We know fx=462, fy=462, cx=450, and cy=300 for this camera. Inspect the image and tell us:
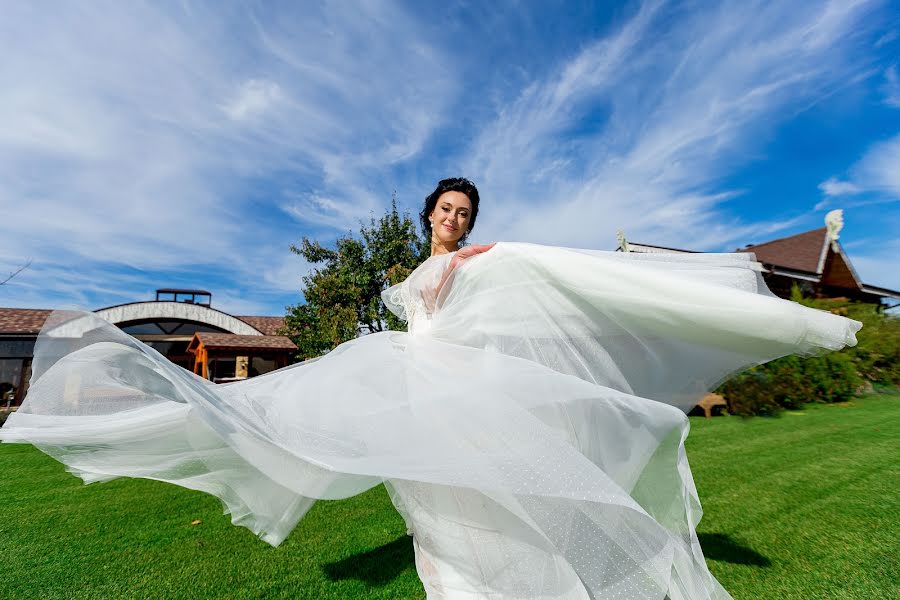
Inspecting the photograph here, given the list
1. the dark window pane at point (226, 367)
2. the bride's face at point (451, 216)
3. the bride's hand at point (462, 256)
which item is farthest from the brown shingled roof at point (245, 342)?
the bride's hand at point (462, 256)

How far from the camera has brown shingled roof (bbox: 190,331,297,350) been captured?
19.5 m

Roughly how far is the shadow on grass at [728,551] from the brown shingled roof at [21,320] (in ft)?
64.3

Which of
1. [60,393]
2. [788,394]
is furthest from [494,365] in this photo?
[788,394]

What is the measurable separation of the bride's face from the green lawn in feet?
7.47

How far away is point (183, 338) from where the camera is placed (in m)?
23.3

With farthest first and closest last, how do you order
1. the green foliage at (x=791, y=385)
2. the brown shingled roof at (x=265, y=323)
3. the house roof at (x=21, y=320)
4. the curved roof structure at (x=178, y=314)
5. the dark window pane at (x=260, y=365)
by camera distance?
the brown shingled roof at (x=265, y=323) < the dark window pane at (x=260, y=365) < the curved roof structure at (x=178, y=314) < the house roof at (x=21, y=320) < the green foliage at (x=791, y=385)

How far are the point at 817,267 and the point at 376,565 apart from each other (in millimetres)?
19175

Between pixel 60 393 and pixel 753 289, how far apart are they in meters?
3.08

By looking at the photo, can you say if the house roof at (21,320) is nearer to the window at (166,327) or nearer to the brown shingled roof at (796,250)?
the window at (166,327)

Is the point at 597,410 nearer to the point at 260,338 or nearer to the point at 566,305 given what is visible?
the point at 566,305

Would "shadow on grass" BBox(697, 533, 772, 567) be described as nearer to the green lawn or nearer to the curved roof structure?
the green lawn

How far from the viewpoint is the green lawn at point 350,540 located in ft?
9.53

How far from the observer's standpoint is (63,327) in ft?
6.60

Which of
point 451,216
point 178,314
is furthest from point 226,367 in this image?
point 451,216
